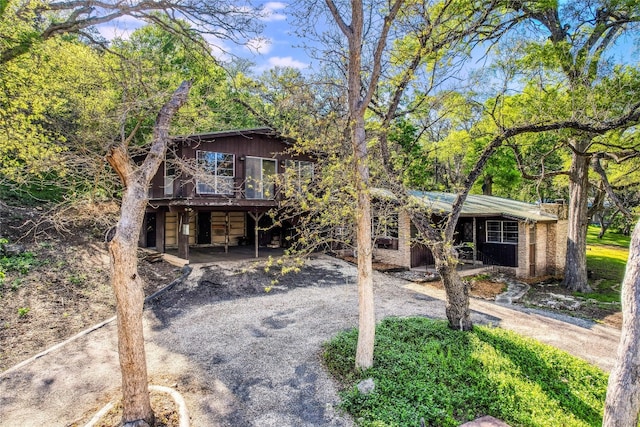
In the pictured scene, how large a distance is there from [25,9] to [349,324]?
10.8 m

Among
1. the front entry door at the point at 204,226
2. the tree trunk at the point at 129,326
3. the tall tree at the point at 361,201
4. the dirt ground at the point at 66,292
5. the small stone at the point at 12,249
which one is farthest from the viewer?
the front entry door at the point at 204,226

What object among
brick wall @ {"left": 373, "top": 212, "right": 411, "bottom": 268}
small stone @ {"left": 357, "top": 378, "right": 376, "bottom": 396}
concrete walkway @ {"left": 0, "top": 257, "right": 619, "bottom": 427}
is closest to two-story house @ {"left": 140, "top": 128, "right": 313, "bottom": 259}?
concrete walkway @ {"left": 0, "top": 257, "right": 619, "bottom": 427}

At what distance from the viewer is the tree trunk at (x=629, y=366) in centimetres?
354

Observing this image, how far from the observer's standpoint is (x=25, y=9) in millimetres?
8273

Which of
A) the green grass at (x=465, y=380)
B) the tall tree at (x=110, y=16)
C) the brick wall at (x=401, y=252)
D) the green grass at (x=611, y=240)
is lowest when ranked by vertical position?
the green grass at (x=465, y=380)

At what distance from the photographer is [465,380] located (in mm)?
5406

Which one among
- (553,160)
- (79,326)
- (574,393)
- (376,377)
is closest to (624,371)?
(574,393)

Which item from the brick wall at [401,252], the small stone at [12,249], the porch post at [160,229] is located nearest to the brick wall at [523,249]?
the brick wall at [401,252]

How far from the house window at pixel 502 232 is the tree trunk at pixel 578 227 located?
2.00 m

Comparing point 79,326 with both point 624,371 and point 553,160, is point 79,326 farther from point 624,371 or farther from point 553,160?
point 553,160

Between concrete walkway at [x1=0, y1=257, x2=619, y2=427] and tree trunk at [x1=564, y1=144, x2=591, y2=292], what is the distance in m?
5.42

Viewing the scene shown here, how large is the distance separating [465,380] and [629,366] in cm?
229

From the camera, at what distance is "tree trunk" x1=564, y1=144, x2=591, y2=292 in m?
13.0

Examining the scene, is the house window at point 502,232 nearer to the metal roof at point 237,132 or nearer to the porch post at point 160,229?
the metal roof at point 237,132
